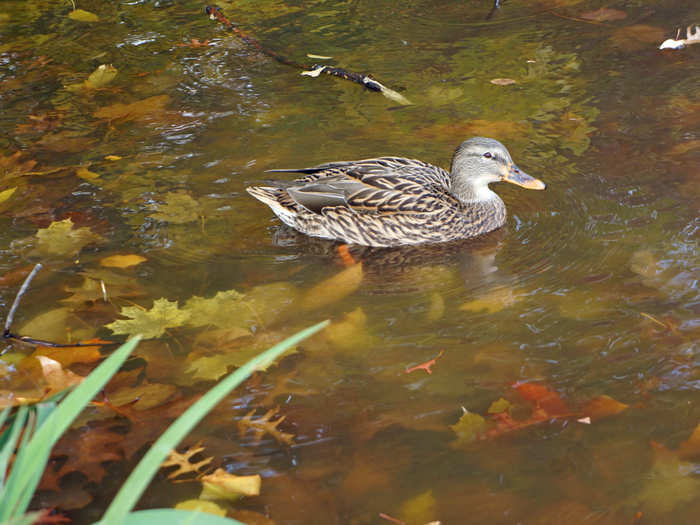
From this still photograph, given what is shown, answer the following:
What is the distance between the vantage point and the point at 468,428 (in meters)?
3.20

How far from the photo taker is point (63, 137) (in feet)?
19.2

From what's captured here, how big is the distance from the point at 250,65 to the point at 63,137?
1760 millimetres

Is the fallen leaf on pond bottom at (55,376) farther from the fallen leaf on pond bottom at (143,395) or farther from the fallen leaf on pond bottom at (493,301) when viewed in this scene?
the fallen leaf on pond bottom at (493,301)

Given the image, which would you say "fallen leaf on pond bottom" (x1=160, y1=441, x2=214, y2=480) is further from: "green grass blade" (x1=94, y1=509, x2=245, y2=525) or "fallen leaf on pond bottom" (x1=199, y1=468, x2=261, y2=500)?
"green grass blade" (x1=94, y1=509, x2=245, y2=525)

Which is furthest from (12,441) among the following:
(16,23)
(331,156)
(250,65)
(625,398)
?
(16,23)

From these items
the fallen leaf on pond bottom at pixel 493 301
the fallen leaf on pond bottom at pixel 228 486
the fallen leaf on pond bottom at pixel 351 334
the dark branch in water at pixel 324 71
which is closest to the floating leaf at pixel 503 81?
the dark branch in water at pixel 324 71

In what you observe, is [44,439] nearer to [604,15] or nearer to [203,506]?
[203,506]

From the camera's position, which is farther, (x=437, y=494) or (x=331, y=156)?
(x=331, y=156)

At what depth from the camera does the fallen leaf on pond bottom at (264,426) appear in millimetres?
3225

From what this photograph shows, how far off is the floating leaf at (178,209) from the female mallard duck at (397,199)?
387mm

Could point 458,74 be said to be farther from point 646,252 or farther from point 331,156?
point 646,252

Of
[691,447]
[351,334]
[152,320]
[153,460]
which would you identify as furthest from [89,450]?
[691,447]

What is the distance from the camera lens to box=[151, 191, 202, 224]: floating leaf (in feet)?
16.1

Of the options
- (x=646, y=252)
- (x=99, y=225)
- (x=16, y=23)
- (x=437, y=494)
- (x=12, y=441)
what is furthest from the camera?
(x=16, y=23)
